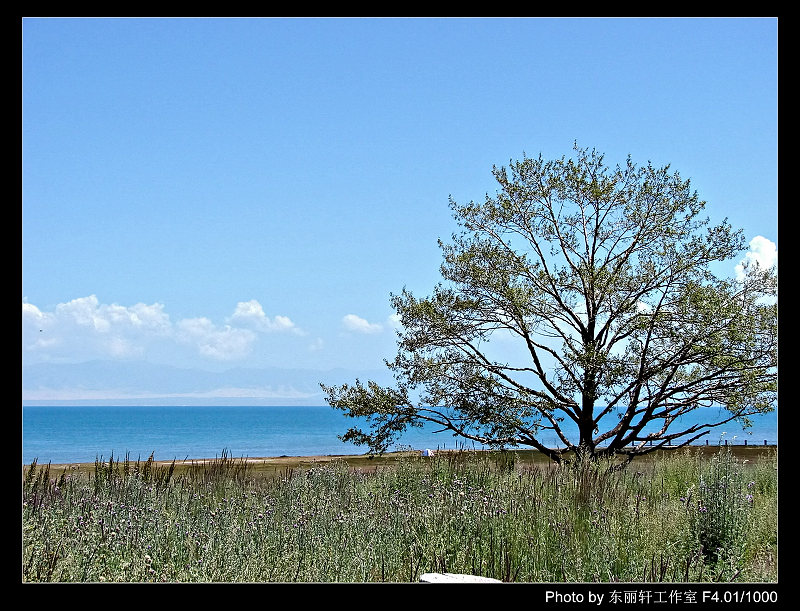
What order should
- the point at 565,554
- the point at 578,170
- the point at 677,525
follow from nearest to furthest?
the point at 565,554 → the point at 677,525 → the point at 578,170

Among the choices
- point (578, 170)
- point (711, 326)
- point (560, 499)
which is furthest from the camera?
point (578, 170)

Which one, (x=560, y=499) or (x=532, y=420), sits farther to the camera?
(x=532, y=420)

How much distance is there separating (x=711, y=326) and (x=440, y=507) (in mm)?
7720

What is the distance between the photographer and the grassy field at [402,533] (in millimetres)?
5707

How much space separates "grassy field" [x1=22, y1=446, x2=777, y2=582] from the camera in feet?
18.7

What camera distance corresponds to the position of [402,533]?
6.72 metres
